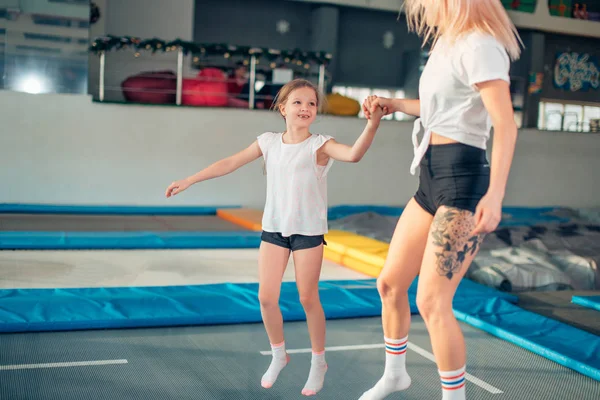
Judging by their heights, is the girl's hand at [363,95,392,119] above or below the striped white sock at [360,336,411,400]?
above

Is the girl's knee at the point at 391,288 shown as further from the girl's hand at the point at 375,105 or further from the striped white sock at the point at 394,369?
the girl's hand at the point at 375,105

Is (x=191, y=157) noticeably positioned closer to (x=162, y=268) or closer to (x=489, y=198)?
(x=162, y=268)

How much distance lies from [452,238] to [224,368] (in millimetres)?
1237

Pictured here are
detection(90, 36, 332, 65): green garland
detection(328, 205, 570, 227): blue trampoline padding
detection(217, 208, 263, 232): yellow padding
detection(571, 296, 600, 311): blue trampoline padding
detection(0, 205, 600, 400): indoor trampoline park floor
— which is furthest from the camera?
detection(328, 205, 570, 227): blue trampoline padding

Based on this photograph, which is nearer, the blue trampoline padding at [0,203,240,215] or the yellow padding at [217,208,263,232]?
the yellow padding at [217,208,263,232]

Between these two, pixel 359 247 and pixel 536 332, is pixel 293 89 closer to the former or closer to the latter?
pixel 536 332

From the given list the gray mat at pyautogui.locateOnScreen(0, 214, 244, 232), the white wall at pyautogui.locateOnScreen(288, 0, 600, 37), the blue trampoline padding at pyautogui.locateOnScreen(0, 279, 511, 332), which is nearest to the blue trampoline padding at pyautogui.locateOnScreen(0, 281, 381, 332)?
the blue trampoline padding at pyautogui.locateOnScreen(0, 279, 511, 332)

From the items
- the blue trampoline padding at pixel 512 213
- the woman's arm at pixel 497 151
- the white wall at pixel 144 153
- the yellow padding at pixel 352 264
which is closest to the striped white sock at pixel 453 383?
the woman's arm at pixel 497 151

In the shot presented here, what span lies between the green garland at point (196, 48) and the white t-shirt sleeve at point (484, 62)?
5930 millimetres

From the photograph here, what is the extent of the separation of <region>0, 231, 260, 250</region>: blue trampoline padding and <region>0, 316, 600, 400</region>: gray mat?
215cm

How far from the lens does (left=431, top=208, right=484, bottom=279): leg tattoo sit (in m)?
1.69

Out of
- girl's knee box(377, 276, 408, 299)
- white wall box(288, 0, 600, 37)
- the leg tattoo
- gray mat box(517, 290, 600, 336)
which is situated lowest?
gray mat box(517, 290, 600, 336)

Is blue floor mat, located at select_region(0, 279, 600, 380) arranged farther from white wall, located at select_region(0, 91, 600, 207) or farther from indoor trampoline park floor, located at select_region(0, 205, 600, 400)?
white wall, located at select_region(0, 91, 600, 207)

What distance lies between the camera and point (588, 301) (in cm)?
378
